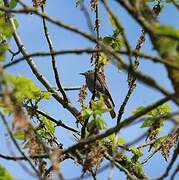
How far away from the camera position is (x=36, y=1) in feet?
26.1

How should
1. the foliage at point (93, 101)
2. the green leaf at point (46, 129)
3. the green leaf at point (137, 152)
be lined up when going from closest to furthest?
the foliage at point (93, 101)
the green leaf at point (46, 129)
the green leaf at point (137, 152)

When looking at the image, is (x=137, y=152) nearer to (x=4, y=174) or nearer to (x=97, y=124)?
(x=97, y=124)

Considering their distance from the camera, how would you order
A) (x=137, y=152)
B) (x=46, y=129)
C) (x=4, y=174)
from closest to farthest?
(x=4, y=174), (x=46, y=129), (x=137, y=152)

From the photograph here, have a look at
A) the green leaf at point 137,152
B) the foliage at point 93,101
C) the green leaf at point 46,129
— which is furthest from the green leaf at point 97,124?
the green leaf at point 137,152

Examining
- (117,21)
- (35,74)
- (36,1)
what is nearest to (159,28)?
(117,21)

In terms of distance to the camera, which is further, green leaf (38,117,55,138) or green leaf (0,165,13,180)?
green leaf (38,117,55,138)

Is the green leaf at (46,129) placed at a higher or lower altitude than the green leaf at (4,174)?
higher

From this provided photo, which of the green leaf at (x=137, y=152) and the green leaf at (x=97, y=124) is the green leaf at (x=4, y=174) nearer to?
the green leaf at (x=97, y=124)

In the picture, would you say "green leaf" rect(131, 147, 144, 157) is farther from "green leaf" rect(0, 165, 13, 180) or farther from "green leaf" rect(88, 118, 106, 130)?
"green leaf" rect(0, 165, 13, 180)

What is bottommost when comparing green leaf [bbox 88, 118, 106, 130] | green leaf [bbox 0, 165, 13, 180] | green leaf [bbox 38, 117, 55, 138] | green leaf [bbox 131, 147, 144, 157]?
green leaf [bbox 0, 165, 13, 180]

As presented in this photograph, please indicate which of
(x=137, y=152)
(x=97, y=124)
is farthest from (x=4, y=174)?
(x=137, y=152)

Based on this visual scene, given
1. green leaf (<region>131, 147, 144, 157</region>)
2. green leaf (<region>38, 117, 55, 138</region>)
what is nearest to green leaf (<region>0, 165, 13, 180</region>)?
green leaf (<region>38, 117, 55, 138</region>)

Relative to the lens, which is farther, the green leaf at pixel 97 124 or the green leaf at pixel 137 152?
the green leaf at pixel 137 152

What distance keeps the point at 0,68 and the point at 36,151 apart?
55.5 inches
